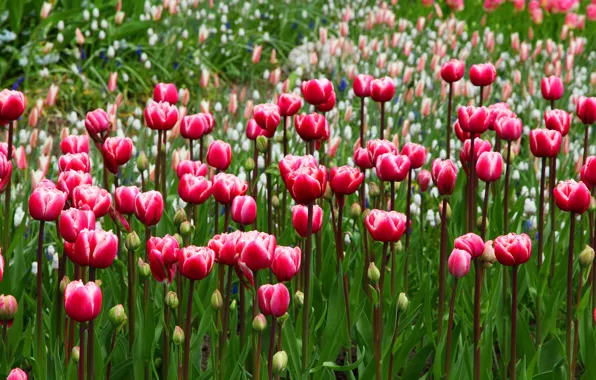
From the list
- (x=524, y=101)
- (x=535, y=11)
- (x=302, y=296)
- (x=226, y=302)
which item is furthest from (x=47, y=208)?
(x=535, y=11)

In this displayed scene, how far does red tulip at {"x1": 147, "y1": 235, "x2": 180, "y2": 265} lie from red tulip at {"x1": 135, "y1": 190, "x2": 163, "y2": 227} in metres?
0.09

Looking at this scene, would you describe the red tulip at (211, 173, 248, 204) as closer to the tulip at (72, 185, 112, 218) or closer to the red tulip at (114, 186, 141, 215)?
the red tulip at (114, 186, 141, 215)

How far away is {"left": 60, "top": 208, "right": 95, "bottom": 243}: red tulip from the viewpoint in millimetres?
2014

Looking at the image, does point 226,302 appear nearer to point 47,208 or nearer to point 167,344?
point 167,344

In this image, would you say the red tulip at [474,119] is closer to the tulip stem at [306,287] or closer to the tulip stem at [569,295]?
the tulip stem at [569,295]

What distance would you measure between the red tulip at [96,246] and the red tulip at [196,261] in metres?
0.16

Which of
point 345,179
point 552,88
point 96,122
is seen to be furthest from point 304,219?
point 552,88

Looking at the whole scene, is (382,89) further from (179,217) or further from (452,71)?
(179,217)

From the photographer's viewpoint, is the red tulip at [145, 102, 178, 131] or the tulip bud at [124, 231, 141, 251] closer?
the tulip bud at [124, 231, 141, 251]

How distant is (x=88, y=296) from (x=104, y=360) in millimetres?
719

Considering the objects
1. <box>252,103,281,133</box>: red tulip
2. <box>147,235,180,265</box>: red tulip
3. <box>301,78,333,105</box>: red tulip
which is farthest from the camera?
<box>301,78,333,105</box>: red tulip

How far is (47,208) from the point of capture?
212 centimetres

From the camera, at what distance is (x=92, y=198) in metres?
2.18

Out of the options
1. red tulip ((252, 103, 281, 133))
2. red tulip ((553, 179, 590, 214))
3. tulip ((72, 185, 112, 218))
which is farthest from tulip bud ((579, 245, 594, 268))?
tulip ((72, 185, 112, 218))
